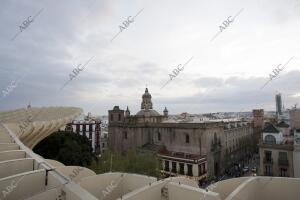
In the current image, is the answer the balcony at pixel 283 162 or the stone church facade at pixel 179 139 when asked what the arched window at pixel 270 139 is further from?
the stone church facade at pixel 179 139

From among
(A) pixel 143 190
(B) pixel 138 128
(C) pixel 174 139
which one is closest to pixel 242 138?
(C) pixel 174 139

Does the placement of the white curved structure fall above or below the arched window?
above

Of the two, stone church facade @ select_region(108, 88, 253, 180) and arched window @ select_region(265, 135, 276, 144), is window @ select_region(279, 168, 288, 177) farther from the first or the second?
stone church facade @ select_region(108, 88, 253, 180)

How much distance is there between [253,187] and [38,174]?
6.28m

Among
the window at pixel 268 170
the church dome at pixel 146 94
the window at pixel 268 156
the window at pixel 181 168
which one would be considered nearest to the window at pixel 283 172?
the window at pixel 268 170

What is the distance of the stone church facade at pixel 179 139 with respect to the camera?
3038 centimetres

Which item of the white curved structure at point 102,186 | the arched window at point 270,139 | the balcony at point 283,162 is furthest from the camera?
the arched window at point 270,139

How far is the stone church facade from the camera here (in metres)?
30.4

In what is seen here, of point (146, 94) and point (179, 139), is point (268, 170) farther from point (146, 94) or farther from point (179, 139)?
point (146, 94)

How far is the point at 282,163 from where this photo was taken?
22609 millimetres

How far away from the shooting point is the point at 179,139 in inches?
1330

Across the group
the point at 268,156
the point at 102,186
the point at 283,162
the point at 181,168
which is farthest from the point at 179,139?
the point at 102,186

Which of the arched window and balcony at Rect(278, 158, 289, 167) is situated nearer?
balcony at Rect(278, 158, 289, 167)

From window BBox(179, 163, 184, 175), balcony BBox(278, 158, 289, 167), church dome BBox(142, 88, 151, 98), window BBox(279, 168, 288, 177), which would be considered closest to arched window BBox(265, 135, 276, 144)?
balcony BBox(278, 158, 289, 167)
